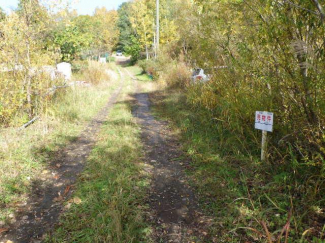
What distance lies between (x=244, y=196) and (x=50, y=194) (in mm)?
2782

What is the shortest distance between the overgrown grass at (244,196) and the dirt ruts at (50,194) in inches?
77.7

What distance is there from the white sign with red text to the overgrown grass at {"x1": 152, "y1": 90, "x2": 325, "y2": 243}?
0.59m

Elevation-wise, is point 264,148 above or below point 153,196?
above

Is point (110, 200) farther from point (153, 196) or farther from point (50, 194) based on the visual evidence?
point (50, 194)

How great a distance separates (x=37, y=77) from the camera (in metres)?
7.04

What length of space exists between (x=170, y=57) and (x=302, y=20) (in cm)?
1338

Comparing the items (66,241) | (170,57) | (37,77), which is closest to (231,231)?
(66,241)

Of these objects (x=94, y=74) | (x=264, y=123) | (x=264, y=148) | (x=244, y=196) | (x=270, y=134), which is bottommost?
(x=244, y=196)

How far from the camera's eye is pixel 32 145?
5480mm

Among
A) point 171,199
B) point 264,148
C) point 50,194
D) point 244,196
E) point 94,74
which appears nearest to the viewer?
point 244,196

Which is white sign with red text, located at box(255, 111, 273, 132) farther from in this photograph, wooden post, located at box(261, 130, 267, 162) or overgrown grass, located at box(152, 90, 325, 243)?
overgrown grass, located at box(152, 90, 325, 243)

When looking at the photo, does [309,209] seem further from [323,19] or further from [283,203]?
[323,19]

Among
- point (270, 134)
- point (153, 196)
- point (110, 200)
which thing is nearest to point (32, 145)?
point (110, 200)

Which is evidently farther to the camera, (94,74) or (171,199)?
(94,74)
